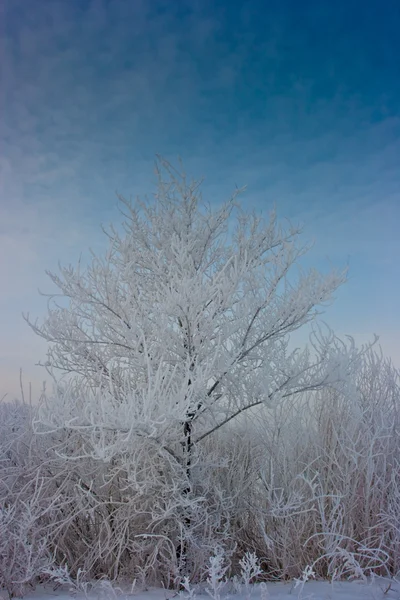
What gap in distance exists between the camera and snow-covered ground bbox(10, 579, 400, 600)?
471 centimetres

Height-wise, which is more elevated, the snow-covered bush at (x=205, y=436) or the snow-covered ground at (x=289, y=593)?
the snow-covered bush at (x=205, y=436)

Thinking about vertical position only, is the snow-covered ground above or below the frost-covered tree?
below

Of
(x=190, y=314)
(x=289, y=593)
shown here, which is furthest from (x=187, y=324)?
(x=289, y=593)

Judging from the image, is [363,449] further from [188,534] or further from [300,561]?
[188,534]

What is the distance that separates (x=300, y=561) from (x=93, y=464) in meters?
2.61

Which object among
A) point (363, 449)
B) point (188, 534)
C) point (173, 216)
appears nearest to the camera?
point (188, 534)

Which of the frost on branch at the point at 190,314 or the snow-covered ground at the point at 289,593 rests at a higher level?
the frost on branch at the point at 190,314

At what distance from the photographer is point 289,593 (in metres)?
4.95

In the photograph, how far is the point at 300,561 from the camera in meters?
5.62

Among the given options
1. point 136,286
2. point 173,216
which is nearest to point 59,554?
point 136,286

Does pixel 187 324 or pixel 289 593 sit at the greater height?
pixel 187 324

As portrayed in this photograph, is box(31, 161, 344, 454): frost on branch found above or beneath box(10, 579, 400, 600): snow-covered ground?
above

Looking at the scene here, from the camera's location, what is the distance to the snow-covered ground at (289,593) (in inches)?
185

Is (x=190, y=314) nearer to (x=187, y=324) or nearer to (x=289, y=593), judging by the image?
(x=187, y=324)
